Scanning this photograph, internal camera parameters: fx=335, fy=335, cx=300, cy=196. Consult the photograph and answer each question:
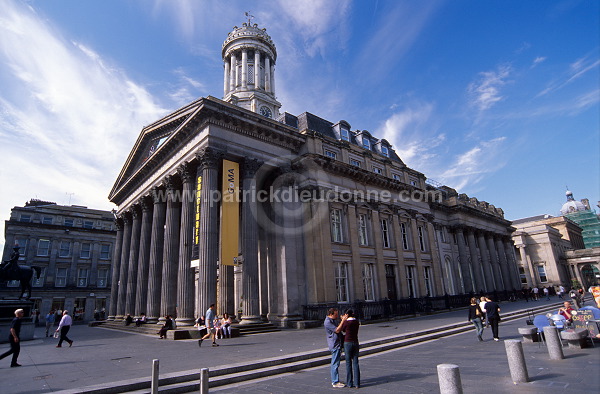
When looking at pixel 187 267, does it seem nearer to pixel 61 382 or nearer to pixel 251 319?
pixel 251 319

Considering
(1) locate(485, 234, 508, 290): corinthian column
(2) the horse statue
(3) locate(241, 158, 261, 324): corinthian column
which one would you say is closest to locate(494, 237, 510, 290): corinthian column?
(1) locate(485, 234, 508, 290): corinthian column

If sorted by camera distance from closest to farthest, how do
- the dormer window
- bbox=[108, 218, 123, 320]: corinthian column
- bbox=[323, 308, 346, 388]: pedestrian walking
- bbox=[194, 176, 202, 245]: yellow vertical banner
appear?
bbox=[323, 308, 346, 388]: pedestrian walking → bbox=[194, 176, 202, 245]: yellow vertical banner → the dormer window → bbox=[108, 218, 123, 320]: corinthian column

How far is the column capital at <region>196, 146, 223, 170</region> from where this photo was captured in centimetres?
1950

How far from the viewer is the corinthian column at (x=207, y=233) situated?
1773 cm

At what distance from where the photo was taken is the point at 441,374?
4.94 meters

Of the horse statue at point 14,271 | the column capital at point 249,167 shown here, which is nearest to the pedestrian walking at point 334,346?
the column capital at point 249,167

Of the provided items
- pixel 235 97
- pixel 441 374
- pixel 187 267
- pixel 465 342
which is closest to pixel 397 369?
pixel 441 374

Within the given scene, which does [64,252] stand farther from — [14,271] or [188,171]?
[188,171]

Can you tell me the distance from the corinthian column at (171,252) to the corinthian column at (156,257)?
5.81 feet

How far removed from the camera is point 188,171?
21.7m

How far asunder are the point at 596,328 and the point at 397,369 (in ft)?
18.9

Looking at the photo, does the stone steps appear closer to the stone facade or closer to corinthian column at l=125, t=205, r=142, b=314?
corinthian column at l=125, t=205, r=142, b=314

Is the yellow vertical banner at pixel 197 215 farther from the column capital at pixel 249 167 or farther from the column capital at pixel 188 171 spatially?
the column capital at pixel 249 167

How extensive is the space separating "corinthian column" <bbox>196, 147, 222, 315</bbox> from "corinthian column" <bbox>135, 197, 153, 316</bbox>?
10.4 m
